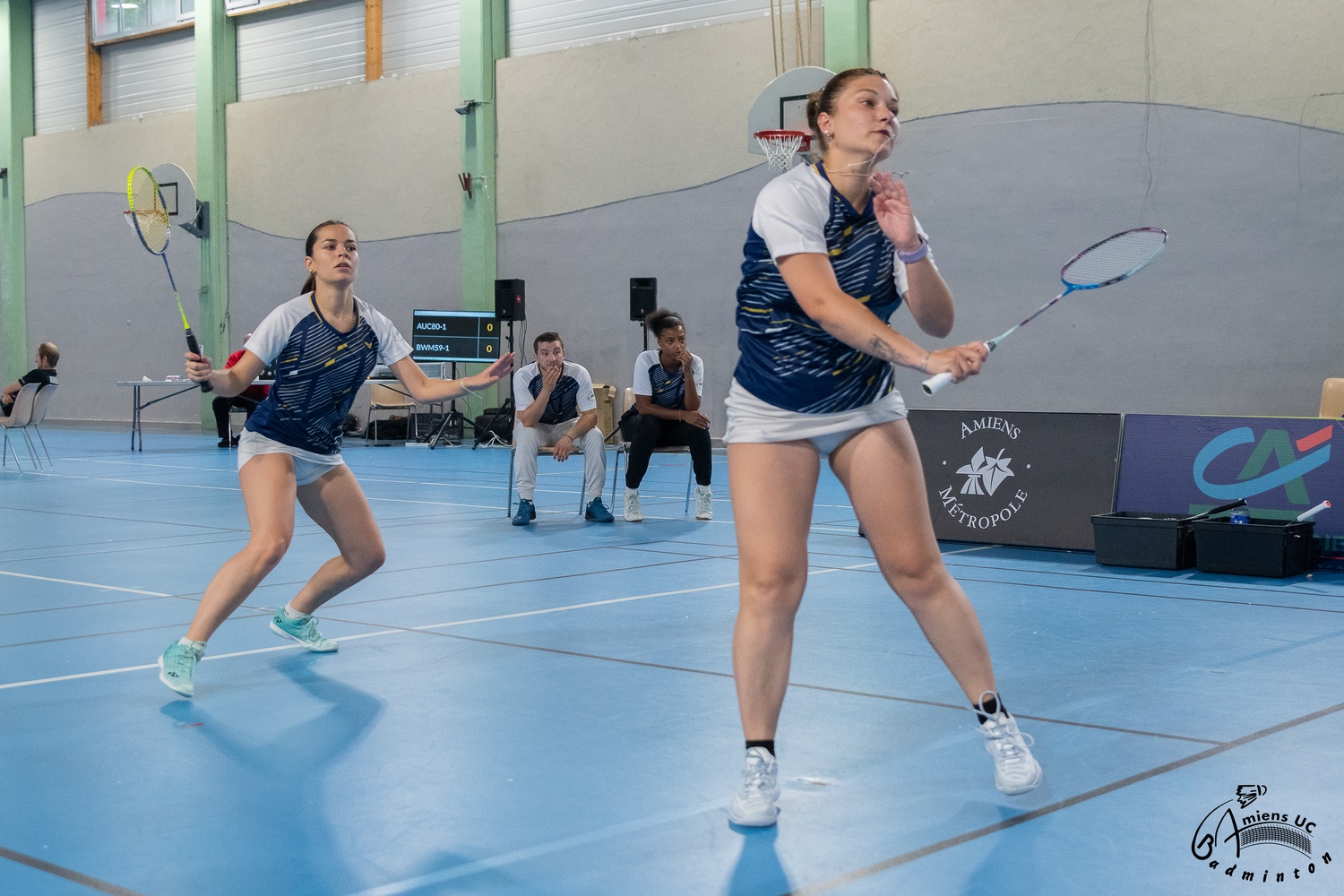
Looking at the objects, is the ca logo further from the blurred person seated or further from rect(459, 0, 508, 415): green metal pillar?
rect(459, 0, 508, 415): green metal pillar

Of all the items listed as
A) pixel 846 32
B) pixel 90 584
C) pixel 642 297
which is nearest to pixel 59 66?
pixel 642 297

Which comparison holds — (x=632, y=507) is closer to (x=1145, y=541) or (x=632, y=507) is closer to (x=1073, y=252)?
(x=1145, y=541)

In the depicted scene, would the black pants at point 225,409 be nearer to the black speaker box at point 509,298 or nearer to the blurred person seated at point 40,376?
the black speaker box at point 509,298

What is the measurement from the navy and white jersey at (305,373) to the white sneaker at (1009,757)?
7.33ft

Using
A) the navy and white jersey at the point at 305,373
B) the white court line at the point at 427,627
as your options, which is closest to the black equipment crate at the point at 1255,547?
the white court line at the point at 427,627

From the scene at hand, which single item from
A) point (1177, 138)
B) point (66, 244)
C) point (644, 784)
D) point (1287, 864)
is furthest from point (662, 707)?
point (66, 244)

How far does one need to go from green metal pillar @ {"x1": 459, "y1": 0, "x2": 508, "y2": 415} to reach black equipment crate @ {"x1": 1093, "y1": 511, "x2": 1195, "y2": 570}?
40.5ft

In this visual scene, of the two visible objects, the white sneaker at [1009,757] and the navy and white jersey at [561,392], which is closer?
the white sneaker at [1009,757]

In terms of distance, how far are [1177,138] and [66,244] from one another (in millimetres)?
18295

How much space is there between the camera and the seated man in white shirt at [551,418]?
8.52 metres

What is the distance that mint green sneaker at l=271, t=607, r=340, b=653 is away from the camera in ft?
15.1

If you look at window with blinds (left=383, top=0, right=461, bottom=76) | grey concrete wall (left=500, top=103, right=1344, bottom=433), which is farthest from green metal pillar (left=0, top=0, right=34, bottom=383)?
grey concrete wall (left=500, top=103, right=1344, bottom=433)

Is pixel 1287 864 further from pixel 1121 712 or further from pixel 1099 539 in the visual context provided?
pixel 1099 539

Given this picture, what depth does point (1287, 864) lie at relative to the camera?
8.17 feet
